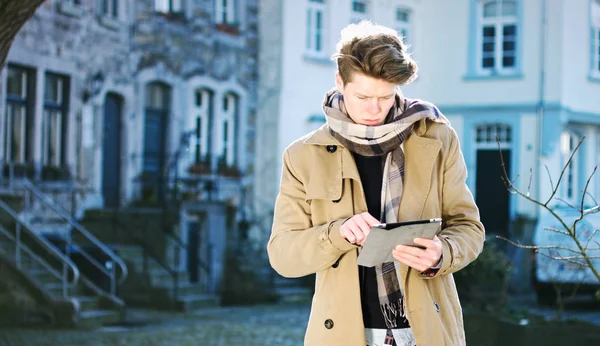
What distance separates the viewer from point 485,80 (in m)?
22.6

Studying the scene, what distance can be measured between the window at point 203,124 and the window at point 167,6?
1.64m

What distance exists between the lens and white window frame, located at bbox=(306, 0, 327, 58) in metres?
21.1

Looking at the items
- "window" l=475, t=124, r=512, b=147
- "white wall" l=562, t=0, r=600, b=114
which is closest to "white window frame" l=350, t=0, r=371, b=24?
"window" l=475, t=124, r=512, b=147

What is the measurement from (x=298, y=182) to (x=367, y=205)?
237mm

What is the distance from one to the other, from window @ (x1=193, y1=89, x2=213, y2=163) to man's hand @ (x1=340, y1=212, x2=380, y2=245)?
16.1 meters

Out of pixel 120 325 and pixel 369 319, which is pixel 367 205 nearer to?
pixel 369 319

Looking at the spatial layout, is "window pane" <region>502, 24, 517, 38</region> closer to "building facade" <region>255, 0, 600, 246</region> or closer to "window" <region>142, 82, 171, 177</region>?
"building facade" <region>255, 0, 600, 246</region>

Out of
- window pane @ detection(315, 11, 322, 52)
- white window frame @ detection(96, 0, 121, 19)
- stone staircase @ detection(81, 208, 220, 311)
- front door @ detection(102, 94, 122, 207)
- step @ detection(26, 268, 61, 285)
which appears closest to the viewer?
step @ detection(26, 268, 61, 285)

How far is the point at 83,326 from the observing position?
12.8 m

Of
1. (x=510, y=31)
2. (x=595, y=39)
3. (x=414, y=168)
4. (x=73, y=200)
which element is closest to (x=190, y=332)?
(x=73, y=200)

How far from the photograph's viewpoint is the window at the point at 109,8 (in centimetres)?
1669

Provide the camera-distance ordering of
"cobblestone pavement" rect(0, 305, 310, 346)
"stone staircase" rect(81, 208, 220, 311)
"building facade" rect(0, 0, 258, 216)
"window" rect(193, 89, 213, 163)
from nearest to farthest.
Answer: "cobblestone pavement" rect(0, 305, 310, 346) → "building facade" rect(0, 0, 258, 216) → "stone staircase" rect(81, 208, 220, 311) → "window" rect(193, 89, 213, 163)

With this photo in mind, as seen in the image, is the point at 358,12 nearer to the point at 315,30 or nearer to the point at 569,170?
the point at 315,30

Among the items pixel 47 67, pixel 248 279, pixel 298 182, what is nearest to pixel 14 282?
pixel 47 67
